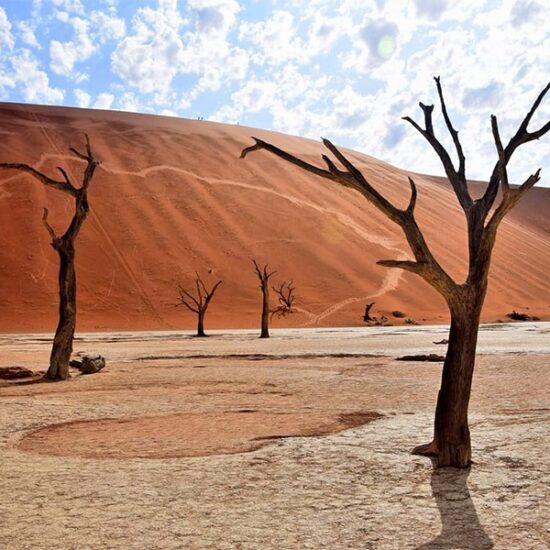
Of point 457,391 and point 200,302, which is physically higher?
point 200,302

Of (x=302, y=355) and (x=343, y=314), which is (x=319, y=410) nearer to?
(x=302, y=355)

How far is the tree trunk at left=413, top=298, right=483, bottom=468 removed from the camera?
5207mm

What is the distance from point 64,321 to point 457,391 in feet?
29.4

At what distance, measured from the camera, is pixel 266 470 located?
511 centimetres

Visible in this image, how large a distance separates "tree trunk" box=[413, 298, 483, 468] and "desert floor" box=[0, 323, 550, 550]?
165 millimetres

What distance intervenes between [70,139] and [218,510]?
57.5 m

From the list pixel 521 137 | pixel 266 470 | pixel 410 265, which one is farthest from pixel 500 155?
pixel 266 470

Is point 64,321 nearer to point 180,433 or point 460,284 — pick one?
point 180,433

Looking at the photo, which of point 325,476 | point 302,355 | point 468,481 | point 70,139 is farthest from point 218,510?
point 70,139

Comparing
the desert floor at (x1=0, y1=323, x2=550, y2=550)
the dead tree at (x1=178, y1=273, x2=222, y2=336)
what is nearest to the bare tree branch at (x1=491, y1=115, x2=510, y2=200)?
the desert floor at (x1=0, y1=323, x2=550, y2=550)

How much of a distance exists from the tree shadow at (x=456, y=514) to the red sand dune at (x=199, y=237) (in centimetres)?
3310

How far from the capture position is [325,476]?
16.0 ft

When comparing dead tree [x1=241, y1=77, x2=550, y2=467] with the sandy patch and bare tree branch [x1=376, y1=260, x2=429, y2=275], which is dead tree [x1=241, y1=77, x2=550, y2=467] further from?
the sandy patch

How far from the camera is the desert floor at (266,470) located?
3738mm
